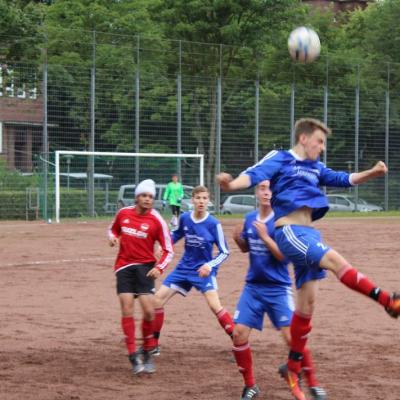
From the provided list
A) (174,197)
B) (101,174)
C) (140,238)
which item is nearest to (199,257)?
(140,238)

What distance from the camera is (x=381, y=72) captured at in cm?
4616

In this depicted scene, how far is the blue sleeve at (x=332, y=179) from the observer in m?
7.59

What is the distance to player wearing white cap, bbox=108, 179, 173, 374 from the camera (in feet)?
29.9

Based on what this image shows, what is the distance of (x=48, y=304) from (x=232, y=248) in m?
10.0

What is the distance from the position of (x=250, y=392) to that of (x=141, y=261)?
1.95 meters

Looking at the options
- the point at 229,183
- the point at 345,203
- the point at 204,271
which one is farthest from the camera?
the point at 345,203

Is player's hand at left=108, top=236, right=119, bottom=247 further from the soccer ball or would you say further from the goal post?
the goal post

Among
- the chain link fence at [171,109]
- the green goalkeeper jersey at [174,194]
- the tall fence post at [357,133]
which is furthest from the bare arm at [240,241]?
the tall fence post at [357,133]

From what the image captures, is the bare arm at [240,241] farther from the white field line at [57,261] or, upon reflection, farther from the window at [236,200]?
the window at [236,200]

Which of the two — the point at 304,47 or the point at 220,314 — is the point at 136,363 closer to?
the point at 220,314

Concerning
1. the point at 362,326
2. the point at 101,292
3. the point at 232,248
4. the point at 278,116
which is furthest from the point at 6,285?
the point at 278,116

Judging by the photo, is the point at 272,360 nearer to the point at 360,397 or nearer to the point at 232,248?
the point at 360,397

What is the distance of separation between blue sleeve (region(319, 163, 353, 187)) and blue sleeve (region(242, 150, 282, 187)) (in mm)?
438

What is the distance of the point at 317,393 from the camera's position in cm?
766
